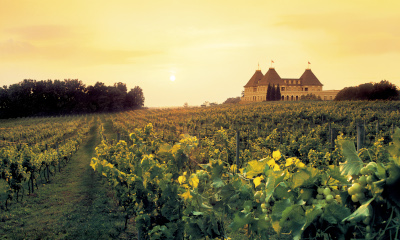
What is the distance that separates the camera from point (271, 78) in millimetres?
87750

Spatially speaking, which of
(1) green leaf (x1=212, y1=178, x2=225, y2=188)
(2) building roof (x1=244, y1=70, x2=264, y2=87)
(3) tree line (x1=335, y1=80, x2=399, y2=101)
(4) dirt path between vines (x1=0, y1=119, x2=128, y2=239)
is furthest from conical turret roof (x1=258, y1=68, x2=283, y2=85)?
(1) green leaf (x1=212, y1=178, x2=225, y2=188)

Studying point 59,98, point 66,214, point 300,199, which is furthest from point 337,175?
point 59,98

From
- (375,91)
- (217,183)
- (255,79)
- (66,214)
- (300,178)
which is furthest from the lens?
(255,79)

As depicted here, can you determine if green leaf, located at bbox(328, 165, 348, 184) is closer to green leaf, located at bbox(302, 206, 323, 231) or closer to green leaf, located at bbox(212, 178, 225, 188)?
green leaf, located at bbox(302, 206, 323, 231)

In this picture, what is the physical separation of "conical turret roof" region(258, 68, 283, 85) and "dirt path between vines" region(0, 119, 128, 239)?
78268 mm

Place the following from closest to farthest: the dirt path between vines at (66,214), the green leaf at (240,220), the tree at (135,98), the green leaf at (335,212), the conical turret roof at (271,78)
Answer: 1. the green leaf at (335,212)
2. the green leaf at (240,220)
3. the dirt path between vines at (66,214)
4. the conical turret roof at (271,78)
5. the tree at (135,98)

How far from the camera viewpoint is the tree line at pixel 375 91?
4728cm

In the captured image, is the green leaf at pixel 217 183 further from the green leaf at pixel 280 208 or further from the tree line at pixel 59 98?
the tree line at pixel 59 98

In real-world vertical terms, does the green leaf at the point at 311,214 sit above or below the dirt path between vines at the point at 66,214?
above

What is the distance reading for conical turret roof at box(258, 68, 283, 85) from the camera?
285ft

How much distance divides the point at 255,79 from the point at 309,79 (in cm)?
1489

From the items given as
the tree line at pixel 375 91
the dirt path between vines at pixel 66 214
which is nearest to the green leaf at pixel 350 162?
the dirt path between vines at pixel 66 214

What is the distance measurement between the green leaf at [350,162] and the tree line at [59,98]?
83424mm

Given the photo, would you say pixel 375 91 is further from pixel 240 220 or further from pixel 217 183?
pixel 240 220
